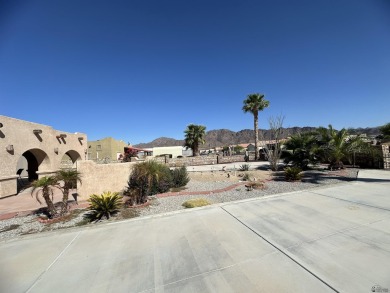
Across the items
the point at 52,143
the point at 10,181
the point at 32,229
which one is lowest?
the point at 32,229

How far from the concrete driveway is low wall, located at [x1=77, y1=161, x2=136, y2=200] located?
3.79 meters

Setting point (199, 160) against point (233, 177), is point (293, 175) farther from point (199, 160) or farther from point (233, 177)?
point (199, 160)

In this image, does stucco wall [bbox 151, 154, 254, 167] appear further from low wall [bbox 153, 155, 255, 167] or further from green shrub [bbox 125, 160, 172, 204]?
green shrub [bbox 125, 160, 172, 204]

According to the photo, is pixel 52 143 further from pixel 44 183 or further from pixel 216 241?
pixel 216 241

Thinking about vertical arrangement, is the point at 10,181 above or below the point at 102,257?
above

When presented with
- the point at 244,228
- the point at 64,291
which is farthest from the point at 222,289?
the point at 64,291

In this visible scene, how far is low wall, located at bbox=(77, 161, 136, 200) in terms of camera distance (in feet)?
29.7

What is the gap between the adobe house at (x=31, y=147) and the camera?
11727mm

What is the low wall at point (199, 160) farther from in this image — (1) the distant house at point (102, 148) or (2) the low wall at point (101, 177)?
(2) the low wall at point (101, 177)

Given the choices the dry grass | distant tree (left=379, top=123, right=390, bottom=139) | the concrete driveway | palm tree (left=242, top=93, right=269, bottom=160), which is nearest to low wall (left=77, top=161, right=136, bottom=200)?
the concrete driveway

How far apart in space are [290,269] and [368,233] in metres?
2.58

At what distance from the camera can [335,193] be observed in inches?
308

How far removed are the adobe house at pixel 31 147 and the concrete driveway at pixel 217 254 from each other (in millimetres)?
9581

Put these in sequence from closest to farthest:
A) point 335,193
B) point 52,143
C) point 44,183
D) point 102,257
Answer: point 102,257 < point 44,183 < point 335,193 < point 52,143
